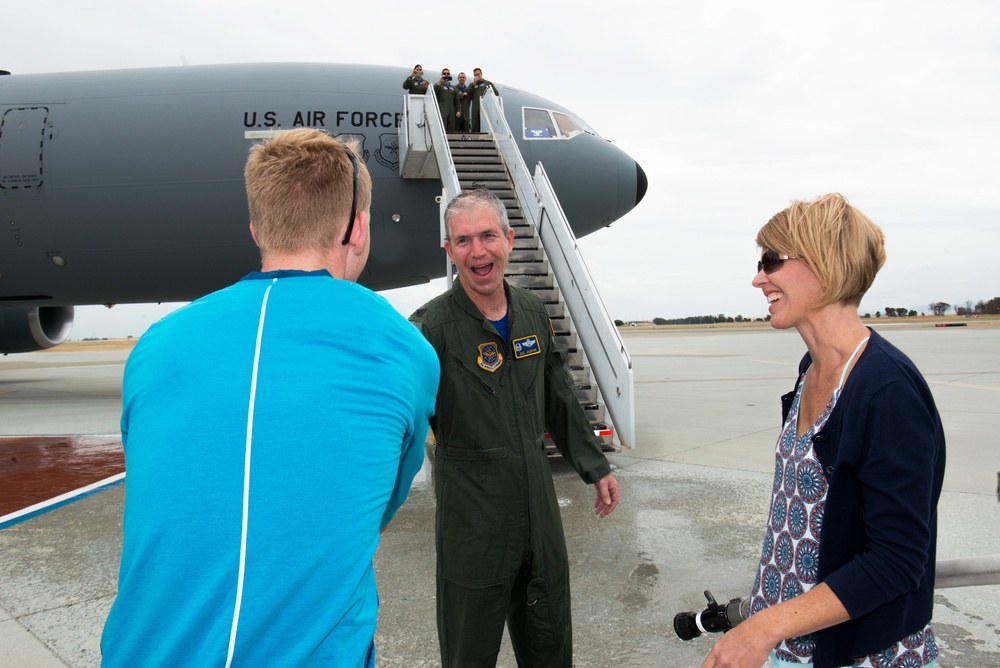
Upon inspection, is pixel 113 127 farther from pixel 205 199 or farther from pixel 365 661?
pixel 365 661

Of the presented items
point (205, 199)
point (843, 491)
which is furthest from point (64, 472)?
point (843, 491)

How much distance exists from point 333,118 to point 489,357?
9213mm

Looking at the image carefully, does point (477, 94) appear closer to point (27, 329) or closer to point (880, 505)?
point (880, 505)

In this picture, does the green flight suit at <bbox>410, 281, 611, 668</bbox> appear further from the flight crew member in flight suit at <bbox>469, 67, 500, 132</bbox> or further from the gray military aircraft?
the flight crew member in flight suit at <bbox>469, 67, 500, 132</bbox>

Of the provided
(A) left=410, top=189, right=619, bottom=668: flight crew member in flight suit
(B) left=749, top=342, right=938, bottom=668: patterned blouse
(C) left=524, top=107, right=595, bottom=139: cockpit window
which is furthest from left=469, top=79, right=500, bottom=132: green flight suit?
(B) left=749, top=342, right=938, bottom=668: patterned blouse

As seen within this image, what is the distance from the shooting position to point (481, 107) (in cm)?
1149

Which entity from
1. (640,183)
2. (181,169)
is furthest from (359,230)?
(640,183)

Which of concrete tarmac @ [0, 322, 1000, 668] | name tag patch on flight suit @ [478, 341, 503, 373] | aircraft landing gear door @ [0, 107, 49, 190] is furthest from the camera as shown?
aircraft landing gear door @ [0, 107, 49, 190]

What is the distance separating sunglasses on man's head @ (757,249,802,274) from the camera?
1.68 m

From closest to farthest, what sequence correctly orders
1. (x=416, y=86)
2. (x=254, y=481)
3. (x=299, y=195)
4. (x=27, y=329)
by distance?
(x=254, y=481)
(x=299, y=195)
(x=416, y=86)
(x=27, y=329)

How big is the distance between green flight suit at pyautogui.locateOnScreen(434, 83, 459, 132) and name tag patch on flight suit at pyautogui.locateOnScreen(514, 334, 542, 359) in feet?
30.5

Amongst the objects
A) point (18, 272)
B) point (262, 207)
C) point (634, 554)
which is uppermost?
point (262, 207)

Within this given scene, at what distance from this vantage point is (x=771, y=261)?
172cm

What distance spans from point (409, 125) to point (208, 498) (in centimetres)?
981
